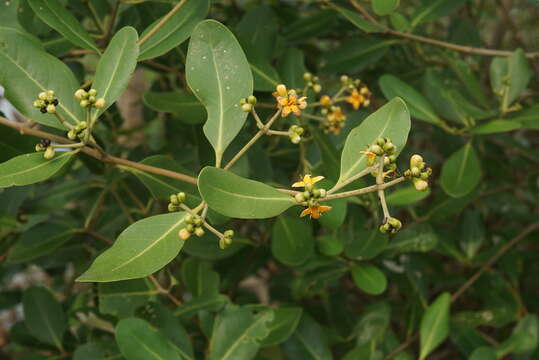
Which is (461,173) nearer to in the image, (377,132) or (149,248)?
(377,132)

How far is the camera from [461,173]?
196 centimetres

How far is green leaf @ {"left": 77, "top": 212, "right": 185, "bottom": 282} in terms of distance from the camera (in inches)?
44.0

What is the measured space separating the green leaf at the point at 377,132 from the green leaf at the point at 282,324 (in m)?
0.77

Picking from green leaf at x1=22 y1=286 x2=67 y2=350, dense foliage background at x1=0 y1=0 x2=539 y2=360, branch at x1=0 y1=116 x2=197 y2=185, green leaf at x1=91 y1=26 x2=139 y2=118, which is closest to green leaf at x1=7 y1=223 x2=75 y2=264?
dense foliage background at x1=0 y1=0 x2=539 y2=360

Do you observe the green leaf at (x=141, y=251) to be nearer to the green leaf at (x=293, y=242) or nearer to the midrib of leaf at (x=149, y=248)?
the midrib of leaf at (x=149, y=248)

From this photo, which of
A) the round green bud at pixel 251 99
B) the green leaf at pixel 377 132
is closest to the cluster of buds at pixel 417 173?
the green leaf at pixel 377 132

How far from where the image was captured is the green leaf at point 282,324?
1.82 metres

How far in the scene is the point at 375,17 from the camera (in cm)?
209

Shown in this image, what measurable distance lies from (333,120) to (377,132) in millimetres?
492

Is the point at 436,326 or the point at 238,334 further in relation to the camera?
the point at 436,326

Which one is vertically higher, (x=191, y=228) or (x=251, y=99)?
(x=251, y=99)

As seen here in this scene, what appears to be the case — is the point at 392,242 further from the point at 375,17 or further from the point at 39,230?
the point at 39,230

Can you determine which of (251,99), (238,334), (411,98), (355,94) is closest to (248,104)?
(251,99)

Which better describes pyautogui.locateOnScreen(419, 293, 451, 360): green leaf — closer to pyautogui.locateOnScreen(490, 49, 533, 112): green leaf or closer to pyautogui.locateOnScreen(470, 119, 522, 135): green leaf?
pyautogui.locateOnScreen(470, 119, 522, 135): green leaf
